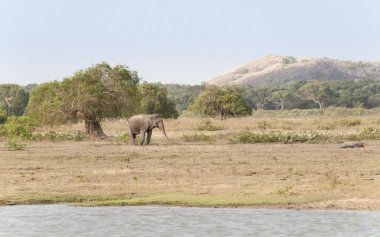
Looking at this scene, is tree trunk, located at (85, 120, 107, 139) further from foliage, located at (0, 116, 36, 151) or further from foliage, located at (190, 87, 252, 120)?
foliage, located at (190, 87, 252, 120)

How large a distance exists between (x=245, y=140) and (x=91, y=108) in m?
8.75

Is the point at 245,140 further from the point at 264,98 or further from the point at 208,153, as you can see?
the point at 264,98

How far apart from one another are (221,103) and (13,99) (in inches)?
1292

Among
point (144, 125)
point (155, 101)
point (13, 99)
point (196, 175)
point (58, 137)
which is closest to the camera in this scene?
point (196, 175)

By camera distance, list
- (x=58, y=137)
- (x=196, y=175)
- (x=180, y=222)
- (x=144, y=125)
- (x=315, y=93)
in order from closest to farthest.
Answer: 1. (x=180, y=222)
2. (x=196, y=175)
3. (x=144, y=125)
4. (x=58, y=137)
5. (x=315, y=93)

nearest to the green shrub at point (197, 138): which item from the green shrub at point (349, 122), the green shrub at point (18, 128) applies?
the green shrub at point (18, 128)

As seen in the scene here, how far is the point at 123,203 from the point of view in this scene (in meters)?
21.8

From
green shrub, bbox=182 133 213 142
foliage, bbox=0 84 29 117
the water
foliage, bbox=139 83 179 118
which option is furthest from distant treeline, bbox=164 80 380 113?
the water

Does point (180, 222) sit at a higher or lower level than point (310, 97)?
lower

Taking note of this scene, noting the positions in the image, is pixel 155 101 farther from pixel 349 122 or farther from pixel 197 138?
pixel 197 138

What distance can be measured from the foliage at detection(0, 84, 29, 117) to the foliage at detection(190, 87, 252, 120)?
2744 cm

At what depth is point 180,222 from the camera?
1905 centimetres

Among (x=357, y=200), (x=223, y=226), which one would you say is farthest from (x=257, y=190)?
(x=223, y=226)

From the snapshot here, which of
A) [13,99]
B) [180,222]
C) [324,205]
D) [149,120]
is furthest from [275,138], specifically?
[13,99]
